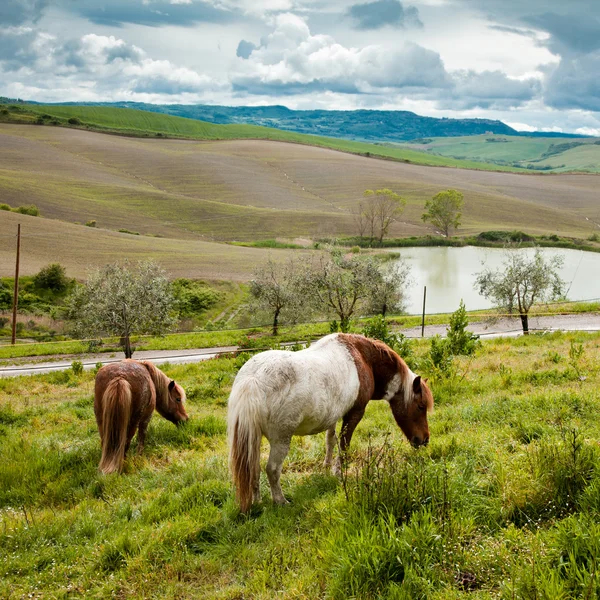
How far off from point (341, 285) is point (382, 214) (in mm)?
54997

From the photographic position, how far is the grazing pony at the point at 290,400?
621cm

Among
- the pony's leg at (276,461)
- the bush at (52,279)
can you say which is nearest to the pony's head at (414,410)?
the pony's leg at (276,461)

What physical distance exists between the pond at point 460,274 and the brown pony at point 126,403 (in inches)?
1579

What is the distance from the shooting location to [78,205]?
84.1m

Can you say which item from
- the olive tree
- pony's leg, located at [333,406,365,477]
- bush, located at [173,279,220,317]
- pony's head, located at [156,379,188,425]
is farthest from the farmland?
pony's leg, located at [333,406,365,477]

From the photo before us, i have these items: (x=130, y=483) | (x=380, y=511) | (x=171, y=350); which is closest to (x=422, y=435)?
(x=380, y=511)

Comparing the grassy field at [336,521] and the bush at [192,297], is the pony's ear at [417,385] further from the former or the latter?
the bush at [192,297]

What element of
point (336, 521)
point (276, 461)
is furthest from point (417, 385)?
point (336, 521)

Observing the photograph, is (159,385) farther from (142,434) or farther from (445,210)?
(445,210)

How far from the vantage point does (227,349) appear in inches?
1192

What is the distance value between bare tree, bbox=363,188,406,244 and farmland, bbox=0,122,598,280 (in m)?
2.52

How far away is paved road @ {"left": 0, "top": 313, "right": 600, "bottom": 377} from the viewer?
25.8m

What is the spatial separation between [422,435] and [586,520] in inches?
136

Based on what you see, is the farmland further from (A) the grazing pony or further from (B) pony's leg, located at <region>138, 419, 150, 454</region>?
(A) the grazing pony
